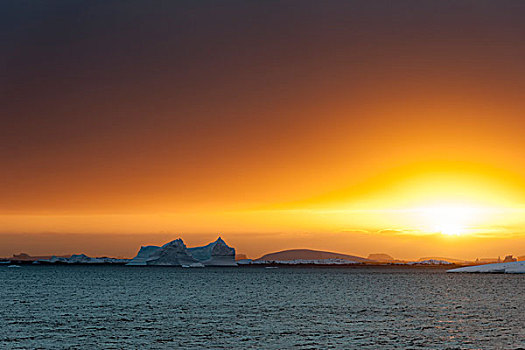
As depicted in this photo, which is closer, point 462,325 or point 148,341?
point 148,341

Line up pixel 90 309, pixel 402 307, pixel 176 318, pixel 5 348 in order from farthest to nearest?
pixel 402 307, pixel 90 309, pixel 176 318, pixel 5 348

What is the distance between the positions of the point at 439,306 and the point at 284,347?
131 ft

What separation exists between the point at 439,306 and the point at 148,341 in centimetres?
4347

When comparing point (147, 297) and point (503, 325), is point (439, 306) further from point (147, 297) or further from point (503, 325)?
point (147, 297)

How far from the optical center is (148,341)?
40.0m

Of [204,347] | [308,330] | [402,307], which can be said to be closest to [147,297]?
[402,307]

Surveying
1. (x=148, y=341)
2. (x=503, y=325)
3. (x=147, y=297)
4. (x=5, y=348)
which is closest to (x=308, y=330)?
(x=148, y=341)

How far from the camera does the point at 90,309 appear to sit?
208 ft

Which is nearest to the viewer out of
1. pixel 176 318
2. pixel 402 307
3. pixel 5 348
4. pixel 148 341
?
→ pixel 5 348

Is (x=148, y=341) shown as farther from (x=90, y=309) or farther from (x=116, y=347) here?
(x=90, y=309)

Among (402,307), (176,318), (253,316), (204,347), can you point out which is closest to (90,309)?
(176,318)

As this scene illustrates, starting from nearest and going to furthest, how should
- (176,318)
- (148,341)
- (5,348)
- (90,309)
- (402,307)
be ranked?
(5,348) < (148,341) < (176,318) < (90,309) < (402,307)

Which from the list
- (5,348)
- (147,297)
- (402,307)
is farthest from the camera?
(147,297)

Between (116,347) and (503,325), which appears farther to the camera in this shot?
(503,325)
